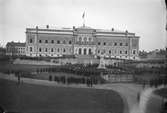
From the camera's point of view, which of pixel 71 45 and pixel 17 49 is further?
pixel 71 45

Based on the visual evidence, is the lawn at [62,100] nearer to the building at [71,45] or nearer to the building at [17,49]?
the building at [17,49]

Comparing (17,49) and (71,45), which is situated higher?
(71,45)

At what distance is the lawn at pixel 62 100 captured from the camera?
221 centimetres

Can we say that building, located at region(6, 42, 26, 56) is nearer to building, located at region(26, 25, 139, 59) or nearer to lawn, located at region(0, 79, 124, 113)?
building, located at region(26, 25, 139, 59)

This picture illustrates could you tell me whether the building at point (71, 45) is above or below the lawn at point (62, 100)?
above

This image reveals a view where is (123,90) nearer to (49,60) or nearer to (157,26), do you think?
(157,26)

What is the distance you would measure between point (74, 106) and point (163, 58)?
1507mm

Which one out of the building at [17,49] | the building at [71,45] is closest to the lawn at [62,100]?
the building at [17,49]

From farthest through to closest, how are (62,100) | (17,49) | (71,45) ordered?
(71,45), (17,49), (62,100)

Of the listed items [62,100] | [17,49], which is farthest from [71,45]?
[62,100]

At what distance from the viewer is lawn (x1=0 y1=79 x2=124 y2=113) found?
7.25 feet

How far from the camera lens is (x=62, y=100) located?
2277mm

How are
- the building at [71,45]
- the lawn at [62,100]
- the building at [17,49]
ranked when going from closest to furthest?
the lawn at [62,100] < the building at [17,49] < the building at [71,45]

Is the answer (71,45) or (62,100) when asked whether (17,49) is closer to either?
(71,45)
